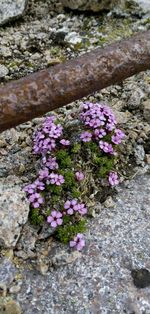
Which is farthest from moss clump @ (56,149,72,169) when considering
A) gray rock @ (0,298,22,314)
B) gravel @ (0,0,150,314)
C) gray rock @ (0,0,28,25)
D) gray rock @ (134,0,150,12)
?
gray rock @ (134,0,150,12)

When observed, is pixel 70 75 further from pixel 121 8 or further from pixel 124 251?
pixel 121 8

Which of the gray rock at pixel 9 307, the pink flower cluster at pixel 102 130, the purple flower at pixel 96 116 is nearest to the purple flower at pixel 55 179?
the pink flower cluster at pixel 102 130

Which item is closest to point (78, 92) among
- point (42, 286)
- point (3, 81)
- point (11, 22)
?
point (42, 286)

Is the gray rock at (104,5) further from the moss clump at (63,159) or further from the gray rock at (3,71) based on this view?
the moss clump at (63,159)

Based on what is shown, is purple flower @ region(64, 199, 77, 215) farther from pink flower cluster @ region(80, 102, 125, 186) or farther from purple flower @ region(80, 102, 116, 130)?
purple flower @ region(80, 102, 116, 130)

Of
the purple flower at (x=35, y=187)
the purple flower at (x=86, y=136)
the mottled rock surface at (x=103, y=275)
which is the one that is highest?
the purple flower at (x=86, y=136)
